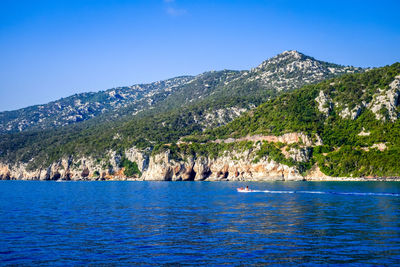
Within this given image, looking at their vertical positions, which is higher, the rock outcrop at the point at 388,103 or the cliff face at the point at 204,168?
the rock outcrop at the point at 388,103

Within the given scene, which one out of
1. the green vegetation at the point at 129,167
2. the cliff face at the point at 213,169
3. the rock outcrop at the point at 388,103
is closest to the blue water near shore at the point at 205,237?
the cliff face at the point at 213,169

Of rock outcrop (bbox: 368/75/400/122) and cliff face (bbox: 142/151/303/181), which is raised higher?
rock outcrop (bbox: 368/75/400/122)

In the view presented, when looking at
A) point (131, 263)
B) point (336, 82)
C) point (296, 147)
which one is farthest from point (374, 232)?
point (336, 82)

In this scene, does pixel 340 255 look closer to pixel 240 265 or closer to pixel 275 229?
pixel 240 265

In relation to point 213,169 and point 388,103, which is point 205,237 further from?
point 213,169

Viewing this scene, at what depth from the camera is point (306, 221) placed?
38594 millimetres

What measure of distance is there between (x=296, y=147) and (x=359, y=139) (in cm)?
2213

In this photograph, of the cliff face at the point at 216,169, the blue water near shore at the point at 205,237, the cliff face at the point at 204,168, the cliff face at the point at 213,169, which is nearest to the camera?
the blue water near shore at the point at 205,237

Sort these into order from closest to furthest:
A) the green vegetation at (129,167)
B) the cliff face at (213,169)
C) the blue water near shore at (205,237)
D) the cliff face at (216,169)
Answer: the blue water near shore at (205,237)
the cliff face at (213,169)
the cliff face at (216,169)
the green vegetation at (129,167)

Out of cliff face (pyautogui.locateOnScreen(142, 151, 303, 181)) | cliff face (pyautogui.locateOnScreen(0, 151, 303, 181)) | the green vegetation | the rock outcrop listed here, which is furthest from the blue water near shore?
the green vegetation

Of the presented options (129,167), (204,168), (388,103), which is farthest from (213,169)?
(388,103)

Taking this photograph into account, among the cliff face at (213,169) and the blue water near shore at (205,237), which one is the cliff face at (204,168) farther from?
the blue water near shore at (205,237)

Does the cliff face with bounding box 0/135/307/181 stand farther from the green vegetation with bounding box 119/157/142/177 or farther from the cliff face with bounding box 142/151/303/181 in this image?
the green vegetation with bounding box 119/157/142/177

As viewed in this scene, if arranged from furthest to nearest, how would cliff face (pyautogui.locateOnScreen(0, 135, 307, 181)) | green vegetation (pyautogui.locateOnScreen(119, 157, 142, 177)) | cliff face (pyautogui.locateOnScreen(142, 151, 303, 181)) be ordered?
green vegetation (pyautogui.locateOnScreen(119, 157, 142, 177))
cliff face (pyautogui.locateOnScreen(142, 151, 303, 181))
cliff face (pyautogui.locateOnScreen(0, 135, 307, 181))
